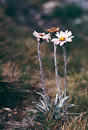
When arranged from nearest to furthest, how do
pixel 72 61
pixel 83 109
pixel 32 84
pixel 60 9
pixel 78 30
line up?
pixel 83 109, pixel 32 84, pixel 72 61, pixel 78 30, pixel 60 9

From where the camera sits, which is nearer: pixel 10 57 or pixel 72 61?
pixel 10 57

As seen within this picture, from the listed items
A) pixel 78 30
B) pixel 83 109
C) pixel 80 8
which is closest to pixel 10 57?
pixel 83 109

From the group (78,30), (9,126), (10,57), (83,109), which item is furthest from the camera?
(78,30)

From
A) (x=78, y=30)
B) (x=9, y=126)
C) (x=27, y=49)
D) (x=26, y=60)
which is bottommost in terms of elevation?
(x=9, y=126)

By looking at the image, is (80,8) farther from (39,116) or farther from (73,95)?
(39,116)

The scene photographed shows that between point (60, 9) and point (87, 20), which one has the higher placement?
point (60, 9)

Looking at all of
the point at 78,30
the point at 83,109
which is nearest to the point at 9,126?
the point at 83,109
